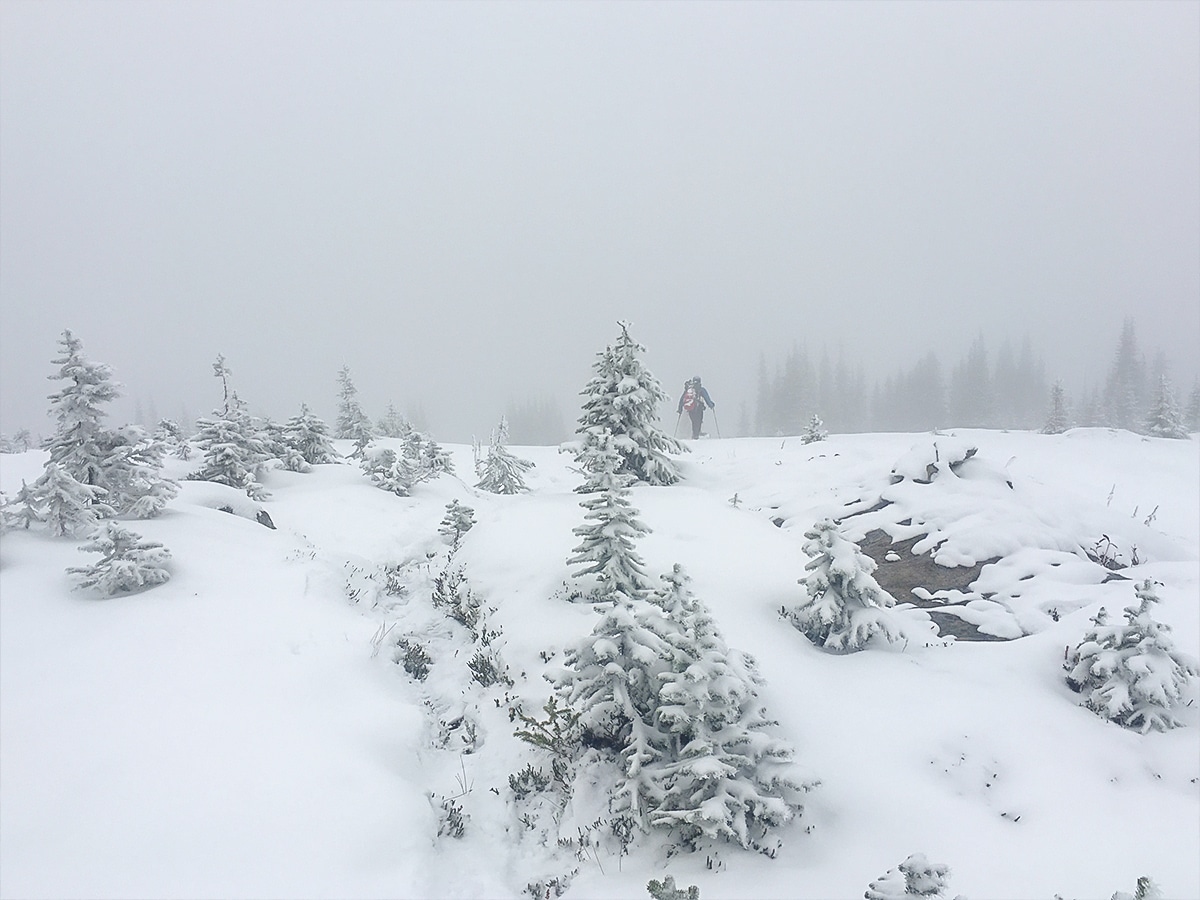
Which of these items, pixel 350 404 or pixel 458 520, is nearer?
pixel 458 520

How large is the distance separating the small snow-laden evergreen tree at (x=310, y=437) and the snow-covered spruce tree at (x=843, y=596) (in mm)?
19854

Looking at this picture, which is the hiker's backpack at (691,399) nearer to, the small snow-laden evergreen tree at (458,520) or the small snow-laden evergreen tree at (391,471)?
the small snow-laden evergreen tree at (391,471)

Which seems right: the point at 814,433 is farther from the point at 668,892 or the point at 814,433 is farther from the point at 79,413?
the point at 79,413

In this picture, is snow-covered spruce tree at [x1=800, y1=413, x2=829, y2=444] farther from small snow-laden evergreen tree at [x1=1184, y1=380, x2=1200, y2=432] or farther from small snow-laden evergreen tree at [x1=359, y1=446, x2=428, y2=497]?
small snow-laden evergreen tree at [x1=1184, y1=380, x2=1200, y2=432]

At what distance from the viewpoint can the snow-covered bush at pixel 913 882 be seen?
3.70 meters

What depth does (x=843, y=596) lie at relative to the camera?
7164mm

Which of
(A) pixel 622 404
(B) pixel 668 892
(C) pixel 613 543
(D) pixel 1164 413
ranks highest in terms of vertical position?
(A) pixel 622 404

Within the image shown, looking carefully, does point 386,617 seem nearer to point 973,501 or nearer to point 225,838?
point 225,838

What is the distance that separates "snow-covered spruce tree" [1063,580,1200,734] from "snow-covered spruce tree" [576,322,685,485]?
8.71 m

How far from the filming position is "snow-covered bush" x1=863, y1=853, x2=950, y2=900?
3.70m

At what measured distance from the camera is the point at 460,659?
826cm

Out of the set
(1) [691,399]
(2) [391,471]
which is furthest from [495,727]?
(1) [691,399]

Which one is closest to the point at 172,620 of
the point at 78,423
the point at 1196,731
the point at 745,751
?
the point at 78,423

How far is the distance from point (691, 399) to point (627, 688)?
77.0 feet
